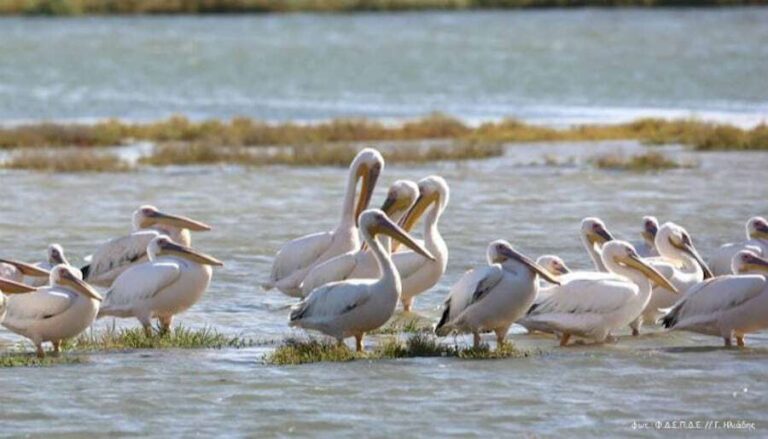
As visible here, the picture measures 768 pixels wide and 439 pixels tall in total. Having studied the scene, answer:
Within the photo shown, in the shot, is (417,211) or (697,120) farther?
(697,120)

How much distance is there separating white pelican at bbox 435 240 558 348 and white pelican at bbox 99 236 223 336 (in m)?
1.56

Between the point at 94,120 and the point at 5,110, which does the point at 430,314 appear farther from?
the point at 5,110

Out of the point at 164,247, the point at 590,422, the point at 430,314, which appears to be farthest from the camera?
the point at 430,314

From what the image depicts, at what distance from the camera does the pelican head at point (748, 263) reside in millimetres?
11172

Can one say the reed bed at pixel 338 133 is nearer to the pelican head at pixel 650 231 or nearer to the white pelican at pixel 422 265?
the pelican head at pixel 650 231

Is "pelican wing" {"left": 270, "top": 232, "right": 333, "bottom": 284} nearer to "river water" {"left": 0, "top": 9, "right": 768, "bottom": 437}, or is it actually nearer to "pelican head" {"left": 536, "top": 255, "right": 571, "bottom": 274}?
"river water" {"left": 0, "top": 9, "right": 768, "bottom": 437}

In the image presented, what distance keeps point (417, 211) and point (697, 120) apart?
46.1ft

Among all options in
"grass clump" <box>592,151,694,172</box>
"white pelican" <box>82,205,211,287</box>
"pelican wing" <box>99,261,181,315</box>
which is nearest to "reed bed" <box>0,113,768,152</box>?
"grass clump" <box>592,151,694,172</box>

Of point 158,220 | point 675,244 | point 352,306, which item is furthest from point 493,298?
point 158,220

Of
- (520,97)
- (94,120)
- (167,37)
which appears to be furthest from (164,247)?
(167,37)

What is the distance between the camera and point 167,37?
56969 millimetres

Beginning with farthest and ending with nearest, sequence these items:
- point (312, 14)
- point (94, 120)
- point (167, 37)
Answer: point (312, 14)
point (167, 37)
point (94, 120)

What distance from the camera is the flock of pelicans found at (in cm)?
1048

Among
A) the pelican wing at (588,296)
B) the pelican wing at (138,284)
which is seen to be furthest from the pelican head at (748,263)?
Answer: the pelican wing at (138,284)
